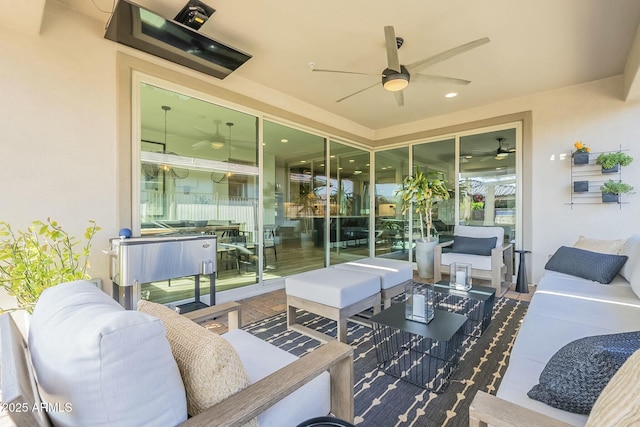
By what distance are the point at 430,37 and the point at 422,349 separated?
3.01 meters

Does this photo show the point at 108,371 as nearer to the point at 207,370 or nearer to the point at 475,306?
the point at 207,370

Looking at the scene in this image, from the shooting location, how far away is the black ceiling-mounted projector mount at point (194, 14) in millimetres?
2361

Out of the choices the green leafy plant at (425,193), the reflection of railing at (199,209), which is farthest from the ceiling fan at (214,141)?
the green leafy plant at (425,193)

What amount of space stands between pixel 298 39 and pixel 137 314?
302cm

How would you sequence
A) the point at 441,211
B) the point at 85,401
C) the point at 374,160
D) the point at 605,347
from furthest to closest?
the point at 374,160, the point at 441,211, the point at 605,347, the point at 85,401

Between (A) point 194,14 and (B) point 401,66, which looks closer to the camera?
(A) point 194,14

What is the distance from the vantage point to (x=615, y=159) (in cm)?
359

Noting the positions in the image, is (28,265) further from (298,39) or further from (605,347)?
(298,39)

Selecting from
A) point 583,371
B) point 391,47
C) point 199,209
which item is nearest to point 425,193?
point 391,47

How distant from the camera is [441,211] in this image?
5352 millimetres

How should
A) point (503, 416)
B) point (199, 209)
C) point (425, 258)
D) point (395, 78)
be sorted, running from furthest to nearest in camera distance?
point (425, 258) → point (199, 209) → point (395, 78) → point (503, 416)

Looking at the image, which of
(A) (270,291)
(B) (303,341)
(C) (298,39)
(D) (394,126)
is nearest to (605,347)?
(B) (303,341)

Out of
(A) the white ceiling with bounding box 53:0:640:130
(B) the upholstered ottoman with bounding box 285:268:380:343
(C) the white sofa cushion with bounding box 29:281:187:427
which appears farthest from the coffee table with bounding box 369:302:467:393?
(A) the white ceiling with bounding box 53:0:640:130

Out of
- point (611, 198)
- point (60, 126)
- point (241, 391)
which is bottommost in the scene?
point (241, 391)
